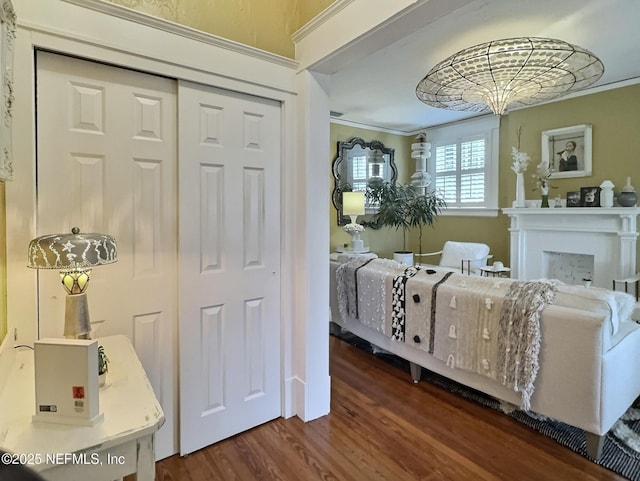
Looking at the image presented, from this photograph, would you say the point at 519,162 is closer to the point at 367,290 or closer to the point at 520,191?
the point at 520,191

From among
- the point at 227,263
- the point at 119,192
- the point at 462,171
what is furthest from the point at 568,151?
the point at 119,192

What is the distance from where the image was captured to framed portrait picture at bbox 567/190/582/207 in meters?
4.02

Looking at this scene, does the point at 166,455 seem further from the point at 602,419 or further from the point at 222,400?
the point at 602,419

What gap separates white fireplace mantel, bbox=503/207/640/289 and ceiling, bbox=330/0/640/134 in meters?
1.42

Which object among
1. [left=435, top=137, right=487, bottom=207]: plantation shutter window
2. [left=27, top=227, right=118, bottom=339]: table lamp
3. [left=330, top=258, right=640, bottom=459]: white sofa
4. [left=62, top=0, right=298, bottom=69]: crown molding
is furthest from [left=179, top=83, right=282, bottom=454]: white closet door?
[left=435, top=137, right=487, bottom=207]: plantation shutter window

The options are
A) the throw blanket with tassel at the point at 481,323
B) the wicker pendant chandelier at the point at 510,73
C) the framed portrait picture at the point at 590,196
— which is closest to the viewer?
the throw blanket with tassel at the point at 481,323

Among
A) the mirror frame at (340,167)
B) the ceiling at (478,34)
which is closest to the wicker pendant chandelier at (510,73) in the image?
the ceiling at (478,34)

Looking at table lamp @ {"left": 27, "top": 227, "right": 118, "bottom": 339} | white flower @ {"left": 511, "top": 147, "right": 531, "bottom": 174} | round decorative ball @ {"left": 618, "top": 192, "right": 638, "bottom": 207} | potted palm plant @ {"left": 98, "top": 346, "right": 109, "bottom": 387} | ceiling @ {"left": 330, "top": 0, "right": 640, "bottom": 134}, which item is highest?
ceiling @ {"left": 330, "top": 0, "right": 640, "bottom": 134}

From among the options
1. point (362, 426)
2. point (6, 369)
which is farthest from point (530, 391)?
point (6, 369)

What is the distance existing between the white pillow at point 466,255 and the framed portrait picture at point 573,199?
1039 mm

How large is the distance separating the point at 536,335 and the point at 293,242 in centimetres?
147

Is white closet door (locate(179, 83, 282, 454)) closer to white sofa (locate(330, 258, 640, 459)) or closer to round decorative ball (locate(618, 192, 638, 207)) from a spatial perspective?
white sofa (locate(330, 258, 640, 459))

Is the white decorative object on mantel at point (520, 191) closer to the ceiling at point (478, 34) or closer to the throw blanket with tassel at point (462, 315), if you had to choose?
the ceiling at point (478, 34)

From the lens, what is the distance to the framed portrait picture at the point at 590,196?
387cm
